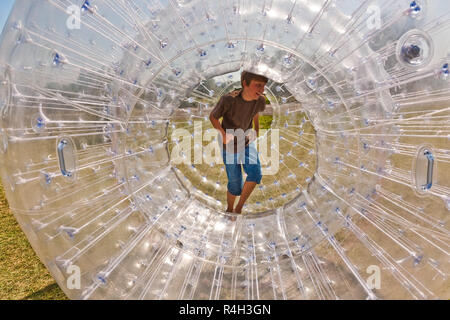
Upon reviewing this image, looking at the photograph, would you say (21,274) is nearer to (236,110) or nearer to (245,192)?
(245,192)

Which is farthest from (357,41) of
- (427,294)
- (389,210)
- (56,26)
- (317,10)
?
(56,26)

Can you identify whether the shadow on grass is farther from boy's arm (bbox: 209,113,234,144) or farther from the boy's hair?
the boy's hair

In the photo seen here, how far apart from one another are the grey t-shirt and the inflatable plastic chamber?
27cm

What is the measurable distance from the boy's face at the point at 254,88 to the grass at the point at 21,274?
159cm

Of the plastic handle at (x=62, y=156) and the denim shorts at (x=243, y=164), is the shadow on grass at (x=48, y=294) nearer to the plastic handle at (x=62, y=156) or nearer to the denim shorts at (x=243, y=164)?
the plastic handle at (x=62, y=156)

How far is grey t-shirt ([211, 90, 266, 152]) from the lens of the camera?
81.9 inches

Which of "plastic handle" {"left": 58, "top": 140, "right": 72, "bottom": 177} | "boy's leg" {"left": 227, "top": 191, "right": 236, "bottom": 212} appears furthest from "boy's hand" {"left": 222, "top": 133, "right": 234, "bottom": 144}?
"plastic handle" {"left": 58, "top": 140, "right": 72, "bottom": 177}

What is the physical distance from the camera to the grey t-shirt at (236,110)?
6.82ft

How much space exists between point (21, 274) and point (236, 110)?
1767mm

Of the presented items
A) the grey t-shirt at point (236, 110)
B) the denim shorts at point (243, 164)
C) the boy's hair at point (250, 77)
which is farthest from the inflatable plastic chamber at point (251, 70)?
the denim shorts at point (243, 164)

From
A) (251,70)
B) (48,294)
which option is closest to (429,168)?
(251,70)

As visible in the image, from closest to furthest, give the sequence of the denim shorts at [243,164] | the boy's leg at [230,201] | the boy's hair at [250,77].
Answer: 1. the boy's hair at [250,77]
2. the denim shorts at [243,164]
3. the boy's leg at [230,201]

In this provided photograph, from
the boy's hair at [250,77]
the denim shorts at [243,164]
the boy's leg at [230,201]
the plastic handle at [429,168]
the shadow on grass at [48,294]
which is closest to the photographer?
the plastic handle at [429,168]

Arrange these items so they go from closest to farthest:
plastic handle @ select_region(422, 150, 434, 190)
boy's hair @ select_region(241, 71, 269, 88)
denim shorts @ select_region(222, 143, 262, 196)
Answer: plastic handle @ select_region(422, 150, 434, 190) → boy's hair @ select_region(241, 71, 269, 88) → denim shorts @ select_region(222, 143, 262, 196)
